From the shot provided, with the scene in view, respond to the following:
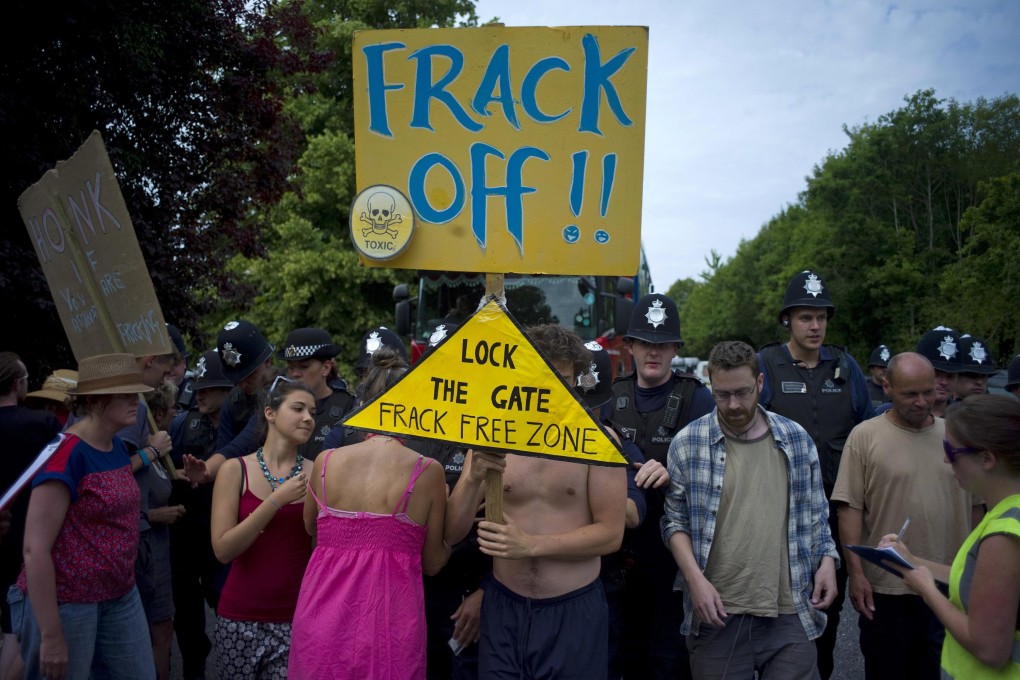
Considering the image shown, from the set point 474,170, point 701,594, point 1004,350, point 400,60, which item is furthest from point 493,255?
point 1004,350

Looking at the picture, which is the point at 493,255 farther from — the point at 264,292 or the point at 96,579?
the point at 264,292

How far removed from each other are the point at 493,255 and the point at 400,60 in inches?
33.5

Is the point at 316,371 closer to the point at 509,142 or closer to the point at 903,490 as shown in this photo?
the point at 509,142

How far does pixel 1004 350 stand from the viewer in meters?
21.8

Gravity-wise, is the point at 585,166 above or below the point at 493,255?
above

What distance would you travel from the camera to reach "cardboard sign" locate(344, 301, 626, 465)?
271cm

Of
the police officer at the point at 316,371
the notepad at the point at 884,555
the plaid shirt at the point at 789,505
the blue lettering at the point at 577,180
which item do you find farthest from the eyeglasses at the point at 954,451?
the police officer at the point at 316,371

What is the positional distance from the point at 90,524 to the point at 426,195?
202 centimetres

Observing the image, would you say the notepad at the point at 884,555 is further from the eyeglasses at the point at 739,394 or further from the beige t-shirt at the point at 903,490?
the beige t-shirt at the point at 903,490

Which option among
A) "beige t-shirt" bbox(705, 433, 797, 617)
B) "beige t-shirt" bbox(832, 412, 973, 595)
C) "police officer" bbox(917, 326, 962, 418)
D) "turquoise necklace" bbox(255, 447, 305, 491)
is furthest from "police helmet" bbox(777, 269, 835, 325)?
"turquoise necklace" bbox(255, 447, 305, 491)

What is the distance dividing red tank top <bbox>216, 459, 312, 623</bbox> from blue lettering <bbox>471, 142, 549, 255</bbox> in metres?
1.66

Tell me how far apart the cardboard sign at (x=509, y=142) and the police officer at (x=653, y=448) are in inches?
62.6

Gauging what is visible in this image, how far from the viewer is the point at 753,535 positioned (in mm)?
3676

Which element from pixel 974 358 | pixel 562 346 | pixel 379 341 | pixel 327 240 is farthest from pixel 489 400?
pixel 327 240
